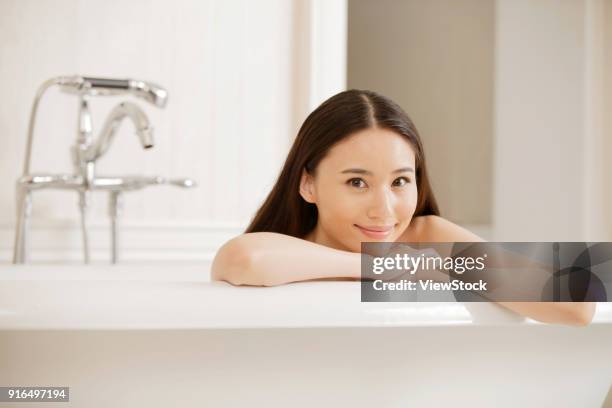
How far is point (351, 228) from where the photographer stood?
3.35 ft

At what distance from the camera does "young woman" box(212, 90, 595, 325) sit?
0.88 metres

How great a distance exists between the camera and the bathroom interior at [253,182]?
0.81 meters

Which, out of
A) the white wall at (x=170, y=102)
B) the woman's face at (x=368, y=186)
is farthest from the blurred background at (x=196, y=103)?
the woman's face at (x=368, y=186)

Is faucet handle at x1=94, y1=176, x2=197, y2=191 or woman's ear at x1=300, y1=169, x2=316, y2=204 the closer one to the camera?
woman's ear at x1=300, y1=169, x2=316, y2=204

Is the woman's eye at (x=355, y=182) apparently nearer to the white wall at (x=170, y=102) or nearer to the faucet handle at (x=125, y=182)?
the faucet handle at (x=125, y=182)

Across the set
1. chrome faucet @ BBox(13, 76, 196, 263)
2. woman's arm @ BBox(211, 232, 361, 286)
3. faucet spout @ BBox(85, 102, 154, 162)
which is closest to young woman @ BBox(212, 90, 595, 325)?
woman's arm @ BBox(211, 232, 361, 286)

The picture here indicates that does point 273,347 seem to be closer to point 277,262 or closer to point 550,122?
point 277,262

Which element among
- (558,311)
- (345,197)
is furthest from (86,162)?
(558,311)

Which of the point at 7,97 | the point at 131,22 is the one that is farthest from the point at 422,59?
the point at 7,97

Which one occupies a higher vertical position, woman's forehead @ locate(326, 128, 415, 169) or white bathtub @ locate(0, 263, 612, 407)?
woman's forehead @ locate(326, 128, 415, 169)

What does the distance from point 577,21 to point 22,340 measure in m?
2.59

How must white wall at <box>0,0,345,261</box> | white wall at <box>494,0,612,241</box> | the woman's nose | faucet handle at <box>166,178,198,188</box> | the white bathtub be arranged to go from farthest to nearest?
white wall at <box>494,0,612,241</box>
white wall at <box>0,0,345,261</box>
faucet handle at <box>166,178,198,188</box>
the woman's nose
the white bathtub

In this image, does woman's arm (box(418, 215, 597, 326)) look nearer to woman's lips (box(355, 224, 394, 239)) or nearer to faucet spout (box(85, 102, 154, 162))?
woman's lips (box(355, 224, 394, 239))

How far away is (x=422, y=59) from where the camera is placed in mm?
3361
